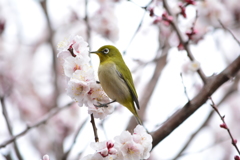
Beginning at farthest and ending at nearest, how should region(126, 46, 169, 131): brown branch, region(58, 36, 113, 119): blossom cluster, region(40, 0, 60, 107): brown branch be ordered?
region(40, 0, 60, 107): brown branch, region(126, 46, 169, 131): brown branch, region(58, 36, 113, 119): blossom cluster

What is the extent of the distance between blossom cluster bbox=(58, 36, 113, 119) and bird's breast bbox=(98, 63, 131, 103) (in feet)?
1.62

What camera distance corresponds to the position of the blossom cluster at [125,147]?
1810 millimetres

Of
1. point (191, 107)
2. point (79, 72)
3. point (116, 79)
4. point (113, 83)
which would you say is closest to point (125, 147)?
point (79, 72)

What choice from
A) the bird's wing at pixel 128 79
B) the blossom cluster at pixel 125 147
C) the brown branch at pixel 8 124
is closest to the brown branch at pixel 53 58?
the brown branch at pixel 8 124

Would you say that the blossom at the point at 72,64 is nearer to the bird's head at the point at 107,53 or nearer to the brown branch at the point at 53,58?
the bird's head at the point at 107,53

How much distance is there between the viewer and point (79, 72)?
6.86ft

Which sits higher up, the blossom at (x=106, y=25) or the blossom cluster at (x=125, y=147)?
the blossom at (x=106, y=25)

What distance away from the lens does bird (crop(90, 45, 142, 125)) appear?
2.81 m

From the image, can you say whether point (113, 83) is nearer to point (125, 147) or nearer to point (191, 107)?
point (191, 107)

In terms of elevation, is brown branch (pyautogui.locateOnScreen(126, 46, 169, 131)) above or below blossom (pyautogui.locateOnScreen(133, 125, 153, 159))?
below

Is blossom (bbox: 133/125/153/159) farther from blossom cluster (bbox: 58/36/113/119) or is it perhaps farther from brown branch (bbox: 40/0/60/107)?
brown branch (bbox: 40/0/60/107)

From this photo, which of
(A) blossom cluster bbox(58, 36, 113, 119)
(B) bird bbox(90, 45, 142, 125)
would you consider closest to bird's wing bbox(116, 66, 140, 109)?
(B) bird bbox(90, 45, 142, 125)

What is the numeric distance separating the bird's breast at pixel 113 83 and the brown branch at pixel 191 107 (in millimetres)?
485

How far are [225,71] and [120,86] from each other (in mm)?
932
